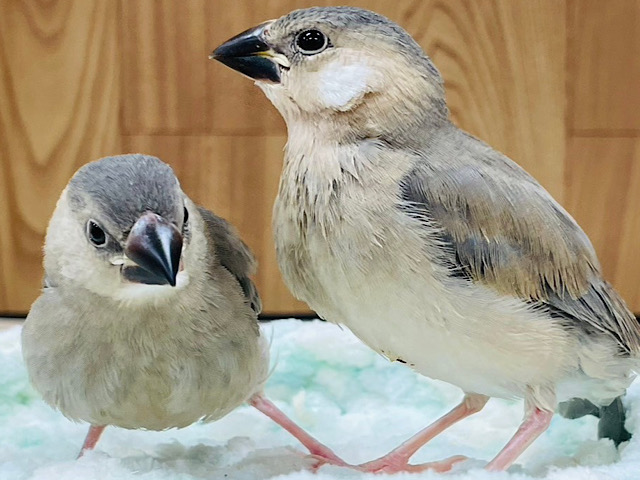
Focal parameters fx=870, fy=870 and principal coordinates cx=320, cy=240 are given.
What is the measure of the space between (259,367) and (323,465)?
152 mm

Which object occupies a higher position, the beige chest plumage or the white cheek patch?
the white cheek patch

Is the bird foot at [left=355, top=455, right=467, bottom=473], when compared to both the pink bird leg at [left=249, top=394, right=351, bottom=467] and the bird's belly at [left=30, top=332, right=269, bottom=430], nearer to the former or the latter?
the pink bird leg at [left=249, top=394, right=351, bottom=467]

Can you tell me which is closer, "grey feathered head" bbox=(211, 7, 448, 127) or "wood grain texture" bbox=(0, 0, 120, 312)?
"grey feathered head" bbox=(211, 7, 448, 127)

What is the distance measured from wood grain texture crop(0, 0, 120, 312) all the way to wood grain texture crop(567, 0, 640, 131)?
86 cm

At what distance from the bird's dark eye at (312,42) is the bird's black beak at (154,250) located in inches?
10.1

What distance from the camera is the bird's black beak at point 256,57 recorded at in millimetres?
983

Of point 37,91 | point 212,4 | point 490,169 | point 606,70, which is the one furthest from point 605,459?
point 37,91

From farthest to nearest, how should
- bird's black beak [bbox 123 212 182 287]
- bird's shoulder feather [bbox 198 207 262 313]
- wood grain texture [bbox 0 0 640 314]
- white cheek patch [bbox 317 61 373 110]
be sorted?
1. wood grain texture [bbox 0 0 640 314]
2. bird's shoulder feather [bbox 198 207 262 313]
3. white cheek patch [bbox 317 61 373 110]
4. bird's black beak [bbox 123 212 182 287]

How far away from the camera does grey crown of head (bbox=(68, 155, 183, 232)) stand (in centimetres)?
88

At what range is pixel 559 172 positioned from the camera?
1.69 meters

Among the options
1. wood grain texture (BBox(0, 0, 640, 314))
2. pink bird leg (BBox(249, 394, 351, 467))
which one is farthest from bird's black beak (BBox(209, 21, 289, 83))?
wood grain texture (BBox(0, 0, 640, 314))

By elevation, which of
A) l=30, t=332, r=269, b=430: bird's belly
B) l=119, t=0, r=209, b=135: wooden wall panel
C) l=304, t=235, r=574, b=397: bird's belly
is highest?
l=119, t=0, r=209, b=135: wooden wall panel

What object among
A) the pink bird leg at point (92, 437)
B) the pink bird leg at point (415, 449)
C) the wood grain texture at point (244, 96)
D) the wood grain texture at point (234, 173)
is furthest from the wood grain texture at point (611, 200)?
the pink bird leg at point (92, 437)

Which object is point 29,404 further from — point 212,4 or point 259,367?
point 212,4
